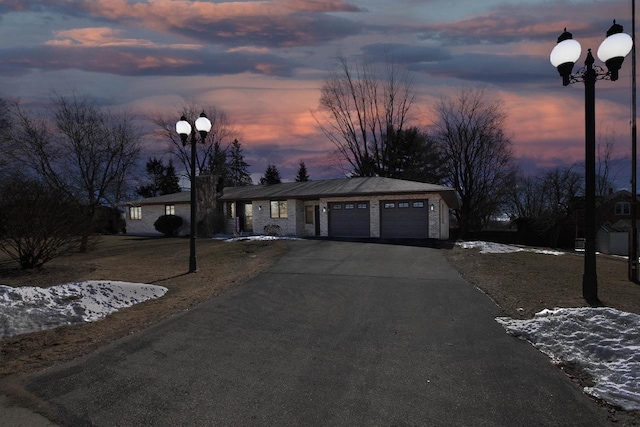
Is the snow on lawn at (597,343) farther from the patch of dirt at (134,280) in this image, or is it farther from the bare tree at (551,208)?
the bare tree at (551,208)

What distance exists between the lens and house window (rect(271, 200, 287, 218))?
28.9 m

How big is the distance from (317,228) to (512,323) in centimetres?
2212

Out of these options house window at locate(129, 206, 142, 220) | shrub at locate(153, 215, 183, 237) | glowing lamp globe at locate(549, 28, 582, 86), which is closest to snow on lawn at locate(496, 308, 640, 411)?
glowing lamp globe at locate(549, 28, 582, 86)

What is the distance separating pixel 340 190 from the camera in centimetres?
2672

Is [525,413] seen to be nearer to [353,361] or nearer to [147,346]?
[353,361]

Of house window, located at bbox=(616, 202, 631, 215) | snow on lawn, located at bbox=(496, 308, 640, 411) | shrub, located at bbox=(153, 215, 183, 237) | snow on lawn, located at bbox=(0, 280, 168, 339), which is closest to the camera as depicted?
snow on lawn, located at bbox=(496, 308, 640, 411)

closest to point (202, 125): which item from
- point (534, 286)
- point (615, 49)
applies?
point (534, 286)

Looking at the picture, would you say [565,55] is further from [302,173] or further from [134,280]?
[302,173]

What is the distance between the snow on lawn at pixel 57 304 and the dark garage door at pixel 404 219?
1817 cm

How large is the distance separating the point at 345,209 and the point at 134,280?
16.7 meters

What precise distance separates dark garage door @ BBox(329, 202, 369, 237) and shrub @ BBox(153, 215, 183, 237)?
14.1 metres

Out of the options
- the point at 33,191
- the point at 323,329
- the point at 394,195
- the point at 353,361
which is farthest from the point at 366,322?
the point at 394,195

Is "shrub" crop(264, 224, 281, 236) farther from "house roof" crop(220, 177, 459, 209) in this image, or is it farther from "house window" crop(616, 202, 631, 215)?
"house window" crop(616, 202, 631, 215)

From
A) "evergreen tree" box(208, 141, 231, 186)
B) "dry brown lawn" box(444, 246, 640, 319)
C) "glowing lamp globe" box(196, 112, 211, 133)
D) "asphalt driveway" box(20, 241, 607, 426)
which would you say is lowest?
"dry brown lawn" box(444, 246, 640, 319)
